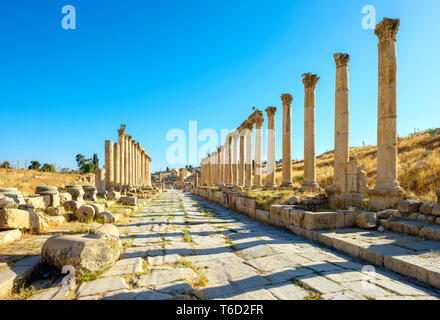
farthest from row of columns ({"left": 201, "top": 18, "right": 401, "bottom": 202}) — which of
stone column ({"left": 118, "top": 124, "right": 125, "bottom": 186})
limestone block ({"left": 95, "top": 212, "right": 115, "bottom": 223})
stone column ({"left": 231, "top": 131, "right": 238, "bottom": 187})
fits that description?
stone column ({"left": 118, "top": 124, "right": 125, "bottom": 186})

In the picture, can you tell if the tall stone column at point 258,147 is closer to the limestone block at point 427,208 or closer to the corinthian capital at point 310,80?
the corinthian capital at point 310,80

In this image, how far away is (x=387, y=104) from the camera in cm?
928

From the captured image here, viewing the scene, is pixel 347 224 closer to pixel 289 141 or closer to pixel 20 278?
pixel 20 278

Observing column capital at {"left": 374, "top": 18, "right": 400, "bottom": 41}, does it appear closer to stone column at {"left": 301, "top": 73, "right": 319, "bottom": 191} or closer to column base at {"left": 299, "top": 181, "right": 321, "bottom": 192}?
stone column at {"left": 301, "top": 73, "right": 319, "bottom": 191}

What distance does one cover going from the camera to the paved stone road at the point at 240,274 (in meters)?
3.48

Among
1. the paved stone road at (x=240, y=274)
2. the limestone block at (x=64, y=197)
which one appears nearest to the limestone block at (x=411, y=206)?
the paved stone road at (x=240, y=274)

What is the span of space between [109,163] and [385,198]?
20421mm

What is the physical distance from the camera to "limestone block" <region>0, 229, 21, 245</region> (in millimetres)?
5480

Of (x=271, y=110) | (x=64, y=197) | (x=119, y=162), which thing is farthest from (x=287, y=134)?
(x=119, y=162)

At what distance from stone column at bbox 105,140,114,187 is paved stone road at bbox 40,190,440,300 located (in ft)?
57.5

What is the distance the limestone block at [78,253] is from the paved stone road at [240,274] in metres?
0.23

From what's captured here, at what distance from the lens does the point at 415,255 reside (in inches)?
178
